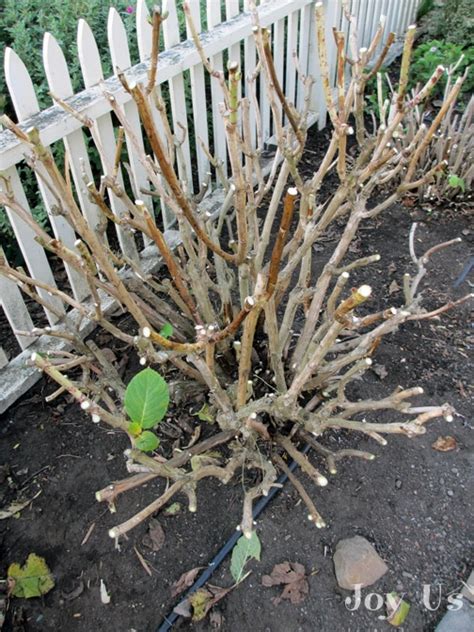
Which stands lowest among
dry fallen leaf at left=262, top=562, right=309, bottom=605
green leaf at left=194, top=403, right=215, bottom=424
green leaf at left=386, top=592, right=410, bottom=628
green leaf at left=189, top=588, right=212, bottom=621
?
green leaf at left=386, top=592, right=410, bottom=628

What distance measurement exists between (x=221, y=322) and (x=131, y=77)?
1.19 metres

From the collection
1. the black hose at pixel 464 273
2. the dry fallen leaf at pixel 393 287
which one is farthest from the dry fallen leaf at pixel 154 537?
the black hose at pixel 464 273

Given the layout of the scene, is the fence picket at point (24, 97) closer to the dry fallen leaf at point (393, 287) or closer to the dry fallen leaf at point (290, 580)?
the dry fallen leaf at point (290, 580)

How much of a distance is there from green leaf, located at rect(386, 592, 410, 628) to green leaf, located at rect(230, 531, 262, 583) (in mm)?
446

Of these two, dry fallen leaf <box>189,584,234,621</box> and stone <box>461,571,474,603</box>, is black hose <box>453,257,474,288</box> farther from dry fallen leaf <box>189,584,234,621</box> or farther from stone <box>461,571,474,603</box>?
dry fallen leaf <box>189,584,234,621</box>

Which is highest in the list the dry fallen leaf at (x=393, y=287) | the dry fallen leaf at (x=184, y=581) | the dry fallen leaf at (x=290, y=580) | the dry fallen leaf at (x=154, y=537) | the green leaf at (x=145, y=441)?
the green leaf at (x=145, y=441)

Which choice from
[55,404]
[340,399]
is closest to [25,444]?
[55,404]

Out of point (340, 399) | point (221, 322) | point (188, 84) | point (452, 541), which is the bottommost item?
point (452, 541)

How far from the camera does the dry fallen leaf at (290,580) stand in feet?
5.66

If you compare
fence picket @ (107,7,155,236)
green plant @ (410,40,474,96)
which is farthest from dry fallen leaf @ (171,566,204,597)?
green plant @ (410,40,474,96)

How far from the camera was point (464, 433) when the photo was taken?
215 cm

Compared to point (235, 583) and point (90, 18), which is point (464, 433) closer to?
point (235, 583)

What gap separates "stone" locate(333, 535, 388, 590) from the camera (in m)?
1.75

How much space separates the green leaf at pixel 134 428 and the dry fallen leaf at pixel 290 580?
79 cm
